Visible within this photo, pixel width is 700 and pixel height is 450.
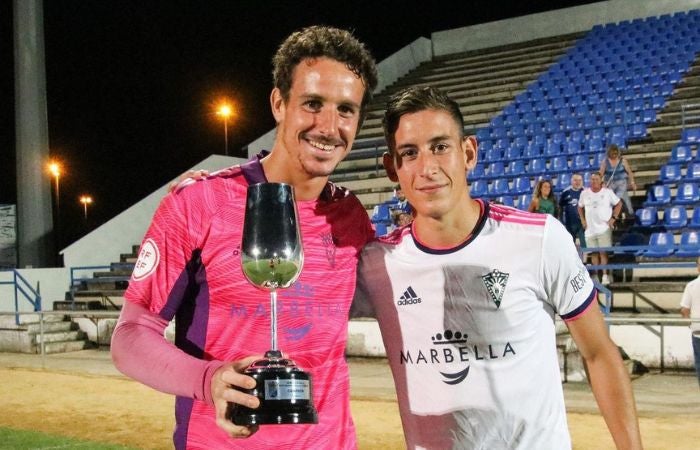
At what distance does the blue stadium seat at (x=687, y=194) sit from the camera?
11789 mm

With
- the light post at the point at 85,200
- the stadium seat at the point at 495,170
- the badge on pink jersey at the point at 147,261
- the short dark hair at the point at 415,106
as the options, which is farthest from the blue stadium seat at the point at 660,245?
the light post at the point at 85,200

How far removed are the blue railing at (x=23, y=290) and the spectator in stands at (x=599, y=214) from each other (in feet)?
34.5

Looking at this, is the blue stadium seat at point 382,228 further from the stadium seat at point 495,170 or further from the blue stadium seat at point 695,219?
the blue stadium seat at point 695,219

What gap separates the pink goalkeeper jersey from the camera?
197 cm

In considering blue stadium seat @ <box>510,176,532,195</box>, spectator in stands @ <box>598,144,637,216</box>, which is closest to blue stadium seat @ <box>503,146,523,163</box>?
blue stadium seat @ <box>510,176,532,195</box>

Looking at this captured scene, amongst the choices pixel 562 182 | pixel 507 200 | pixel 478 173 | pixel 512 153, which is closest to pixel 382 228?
pixel 507 200

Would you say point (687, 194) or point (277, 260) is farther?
point (687, 194)

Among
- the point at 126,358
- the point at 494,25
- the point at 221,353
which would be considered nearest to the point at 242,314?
the point at 221,353

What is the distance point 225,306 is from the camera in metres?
2.03

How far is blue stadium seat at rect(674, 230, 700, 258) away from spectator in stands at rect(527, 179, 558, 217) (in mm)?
1843

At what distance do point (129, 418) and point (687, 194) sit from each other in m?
9.19

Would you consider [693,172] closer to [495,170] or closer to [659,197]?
[659,197]

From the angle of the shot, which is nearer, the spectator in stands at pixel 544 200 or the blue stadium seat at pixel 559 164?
the spectator in stands at pixel 544 200

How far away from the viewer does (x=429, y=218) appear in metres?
2.37
